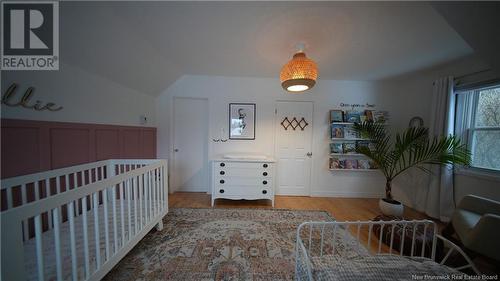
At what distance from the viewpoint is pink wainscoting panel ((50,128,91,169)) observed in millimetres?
1453

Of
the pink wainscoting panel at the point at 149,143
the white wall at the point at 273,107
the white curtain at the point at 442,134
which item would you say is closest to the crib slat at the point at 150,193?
the pink wainscoting panel at the point at 149,143

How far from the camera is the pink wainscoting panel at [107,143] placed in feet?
6.16

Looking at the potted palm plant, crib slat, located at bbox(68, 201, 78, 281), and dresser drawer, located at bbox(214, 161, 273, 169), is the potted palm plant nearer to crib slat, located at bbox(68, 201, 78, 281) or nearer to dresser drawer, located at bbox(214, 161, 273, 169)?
dresser drawer, located at bbox(214, 161, 273, 169)

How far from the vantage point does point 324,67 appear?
7.76 feet

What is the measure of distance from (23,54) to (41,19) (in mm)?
291

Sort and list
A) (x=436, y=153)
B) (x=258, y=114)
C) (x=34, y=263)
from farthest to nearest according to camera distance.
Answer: (x=258, y=114) → (x=436, y=153) → (x=34, y=263)

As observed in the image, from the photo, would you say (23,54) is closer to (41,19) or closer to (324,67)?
(41,19)

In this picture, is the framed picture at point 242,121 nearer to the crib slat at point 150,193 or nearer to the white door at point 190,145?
the white door at point 190,145

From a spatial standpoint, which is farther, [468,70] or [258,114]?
[258,114]

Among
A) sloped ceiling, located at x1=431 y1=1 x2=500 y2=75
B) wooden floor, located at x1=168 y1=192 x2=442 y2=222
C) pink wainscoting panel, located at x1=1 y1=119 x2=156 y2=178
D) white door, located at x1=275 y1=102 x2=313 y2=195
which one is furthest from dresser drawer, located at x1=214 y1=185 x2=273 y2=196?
sloped ceiling, located at x1=431 y1=1 x2=500 y2=75

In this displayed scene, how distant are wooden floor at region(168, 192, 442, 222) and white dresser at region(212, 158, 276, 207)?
0.58ft

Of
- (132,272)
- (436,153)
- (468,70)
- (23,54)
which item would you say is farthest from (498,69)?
(23,54)

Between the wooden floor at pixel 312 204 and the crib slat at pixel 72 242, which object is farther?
the wooden floor at pixel 312 204

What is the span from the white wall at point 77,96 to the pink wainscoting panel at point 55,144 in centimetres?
8
